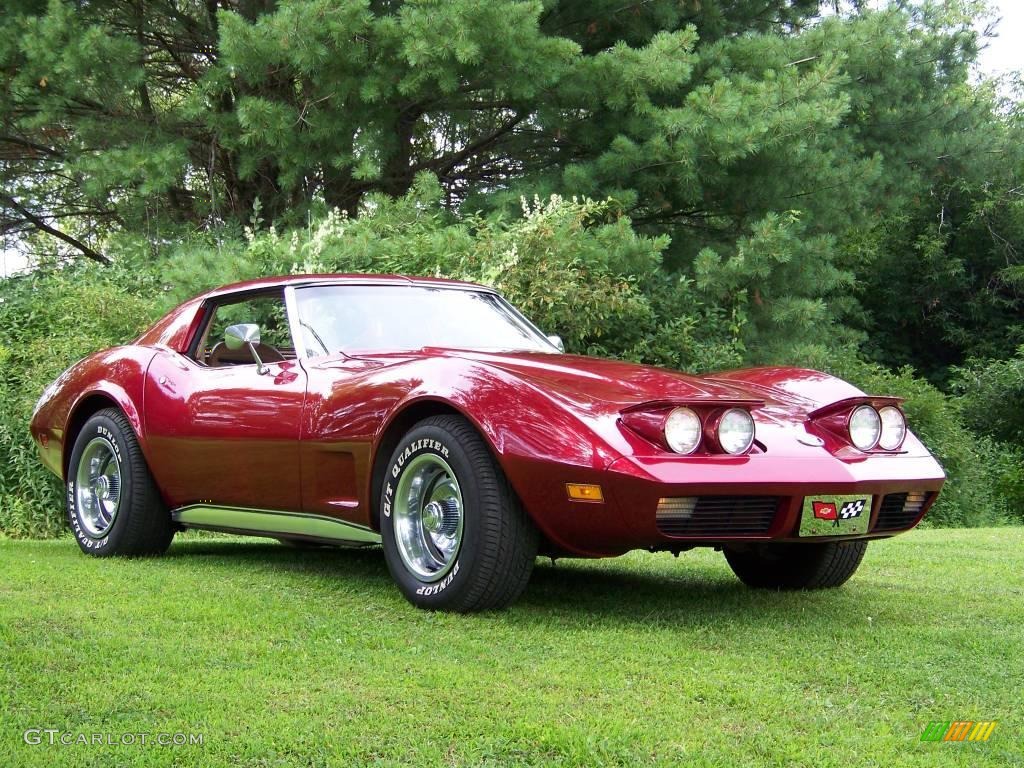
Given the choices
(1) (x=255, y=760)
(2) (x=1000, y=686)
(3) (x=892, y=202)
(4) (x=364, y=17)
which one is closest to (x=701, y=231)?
(3) (x=892, y=202)

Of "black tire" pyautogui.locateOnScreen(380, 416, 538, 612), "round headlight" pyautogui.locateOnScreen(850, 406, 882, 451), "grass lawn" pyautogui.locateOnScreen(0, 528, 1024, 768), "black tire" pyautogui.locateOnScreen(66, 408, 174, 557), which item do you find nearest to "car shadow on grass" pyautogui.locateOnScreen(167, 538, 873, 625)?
"grass lawn" pyautogui.locateOnScreen(0, 528, 1024, 768)

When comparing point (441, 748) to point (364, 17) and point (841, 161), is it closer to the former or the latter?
point (364, 17)

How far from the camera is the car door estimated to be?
5.11 meters

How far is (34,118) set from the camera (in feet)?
45.5

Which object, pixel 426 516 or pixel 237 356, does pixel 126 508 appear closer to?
pixel 237 356

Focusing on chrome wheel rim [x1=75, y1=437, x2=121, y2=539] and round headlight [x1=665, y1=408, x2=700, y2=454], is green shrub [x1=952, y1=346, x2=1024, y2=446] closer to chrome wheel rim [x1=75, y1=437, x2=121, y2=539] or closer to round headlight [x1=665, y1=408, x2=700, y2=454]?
chrome wheel rim [x1=75, y1=437, x2=121, y2=539]

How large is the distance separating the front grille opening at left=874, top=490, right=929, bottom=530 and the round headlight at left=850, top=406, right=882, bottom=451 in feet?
0.71

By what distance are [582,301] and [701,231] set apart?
16.9 feet

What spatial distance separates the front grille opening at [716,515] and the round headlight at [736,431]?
17 cm

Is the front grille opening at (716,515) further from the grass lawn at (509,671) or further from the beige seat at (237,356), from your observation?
the beige seat at (237,356)

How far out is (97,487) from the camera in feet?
20.9

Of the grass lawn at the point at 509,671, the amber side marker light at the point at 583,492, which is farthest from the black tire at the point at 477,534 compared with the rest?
the amber side marker light at the point at 583,492

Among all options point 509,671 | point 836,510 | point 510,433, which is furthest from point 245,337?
point 836,510

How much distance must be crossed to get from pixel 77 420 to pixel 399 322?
7.30ft
